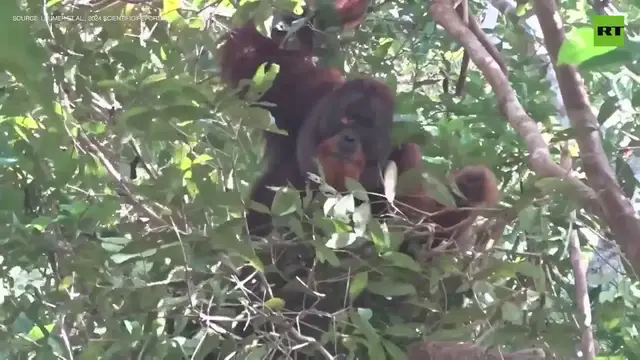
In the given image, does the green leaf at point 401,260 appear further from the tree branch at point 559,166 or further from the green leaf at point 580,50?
the green leaf at point 580,50

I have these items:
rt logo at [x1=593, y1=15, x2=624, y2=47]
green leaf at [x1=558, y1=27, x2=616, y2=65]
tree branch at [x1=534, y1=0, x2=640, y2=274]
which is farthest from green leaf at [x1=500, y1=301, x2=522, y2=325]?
green leaf at [x1=558, y1=27, x2=616, y2=65]

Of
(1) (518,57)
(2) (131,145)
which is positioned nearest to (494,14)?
(1) (518,57)

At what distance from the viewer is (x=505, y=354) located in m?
0.96

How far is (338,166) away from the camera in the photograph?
4.16 ft

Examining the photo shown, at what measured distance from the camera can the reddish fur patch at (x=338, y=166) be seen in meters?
1.26

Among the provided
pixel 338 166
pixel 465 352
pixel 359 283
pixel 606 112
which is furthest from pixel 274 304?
pixel 606 112

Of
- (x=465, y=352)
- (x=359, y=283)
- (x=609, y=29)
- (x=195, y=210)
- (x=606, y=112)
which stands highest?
(x=609, y=29)

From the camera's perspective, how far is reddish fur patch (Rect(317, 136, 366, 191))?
4.13ft

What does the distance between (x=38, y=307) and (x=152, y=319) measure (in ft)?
0.83

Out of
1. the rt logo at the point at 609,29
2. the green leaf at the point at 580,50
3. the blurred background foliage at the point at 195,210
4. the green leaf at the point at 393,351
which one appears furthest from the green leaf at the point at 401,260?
the green leaf at the point at 580,50

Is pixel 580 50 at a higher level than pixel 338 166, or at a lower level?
higher

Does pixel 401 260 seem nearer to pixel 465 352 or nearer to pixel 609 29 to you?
pixel 465 352

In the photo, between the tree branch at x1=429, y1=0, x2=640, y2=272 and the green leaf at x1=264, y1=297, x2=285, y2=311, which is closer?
the tree branch at x1=429, y1=0, x2=640, y2=272

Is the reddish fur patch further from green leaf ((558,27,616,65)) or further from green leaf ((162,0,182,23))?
green leaf ((558,27,616,65))
